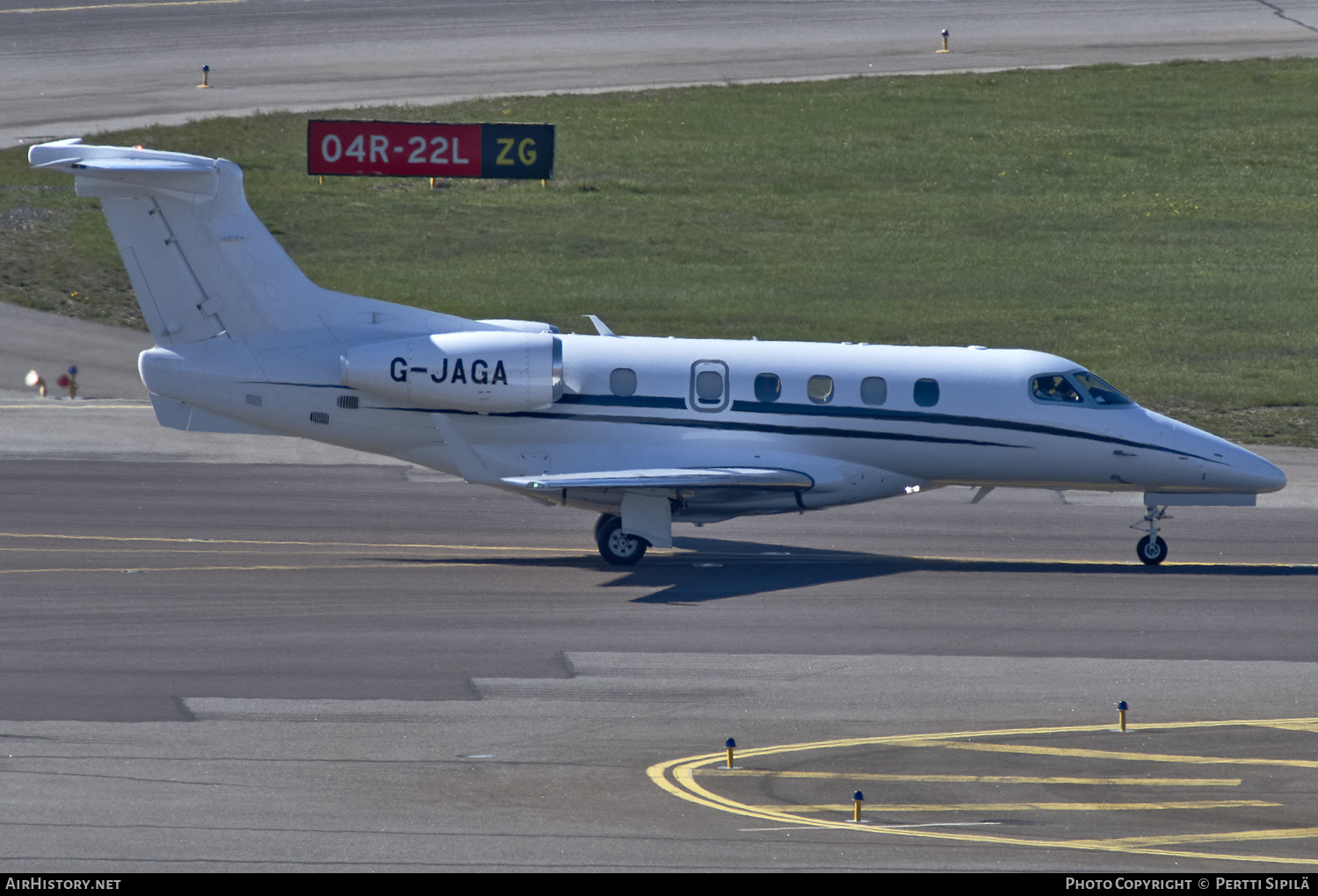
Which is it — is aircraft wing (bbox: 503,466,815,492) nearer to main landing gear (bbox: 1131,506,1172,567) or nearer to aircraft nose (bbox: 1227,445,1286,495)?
main landing gear (bbox: 1131,506,1172,567)

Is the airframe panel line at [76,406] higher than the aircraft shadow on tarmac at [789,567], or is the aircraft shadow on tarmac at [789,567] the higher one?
the airframe panel line at [76,406]

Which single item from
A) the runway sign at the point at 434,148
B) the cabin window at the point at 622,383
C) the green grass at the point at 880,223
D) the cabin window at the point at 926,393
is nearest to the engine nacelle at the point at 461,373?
the cabin window at the point at 622,383

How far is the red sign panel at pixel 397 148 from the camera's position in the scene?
42.9 m

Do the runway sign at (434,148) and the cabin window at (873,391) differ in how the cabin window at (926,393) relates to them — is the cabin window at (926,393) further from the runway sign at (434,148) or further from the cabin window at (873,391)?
the runway sign at (434,148)

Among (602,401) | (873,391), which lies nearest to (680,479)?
(602,401)

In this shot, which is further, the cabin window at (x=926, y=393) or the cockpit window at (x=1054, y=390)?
the cockpit window at (x=1054, y=390)

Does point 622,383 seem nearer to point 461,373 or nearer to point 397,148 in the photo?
point 461,373

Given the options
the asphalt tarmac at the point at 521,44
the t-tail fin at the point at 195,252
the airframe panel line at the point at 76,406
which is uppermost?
the asphalt tarmac at the point at 521,44

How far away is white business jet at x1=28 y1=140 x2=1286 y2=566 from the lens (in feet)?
78.4

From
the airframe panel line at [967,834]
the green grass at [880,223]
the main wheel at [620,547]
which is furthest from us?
the green grass at [880,223]

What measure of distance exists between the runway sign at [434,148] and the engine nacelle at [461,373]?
1920cm

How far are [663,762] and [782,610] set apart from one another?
631 centimetres

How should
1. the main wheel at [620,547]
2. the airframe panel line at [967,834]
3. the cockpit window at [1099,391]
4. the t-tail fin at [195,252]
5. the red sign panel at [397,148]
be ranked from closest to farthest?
the airframe panel line at [967,834] → the t-tail fin at [195,252] → the main wheel at [620,547] → the cockpit window at [1099,391] → the red sign panel at [397,148]

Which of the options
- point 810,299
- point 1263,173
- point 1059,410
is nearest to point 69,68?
point 810,299
